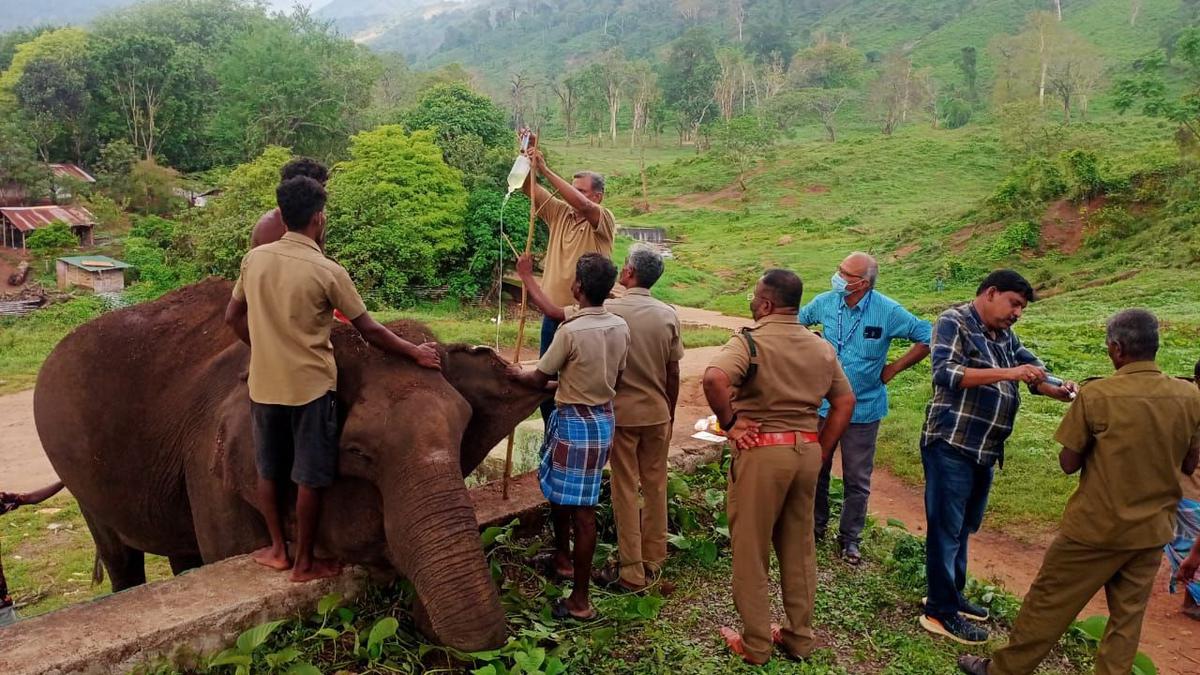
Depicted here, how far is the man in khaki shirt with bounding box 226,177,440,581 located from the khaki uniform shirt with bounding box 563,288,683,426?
4.33ft

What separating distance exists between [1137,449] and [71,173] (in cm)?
4812

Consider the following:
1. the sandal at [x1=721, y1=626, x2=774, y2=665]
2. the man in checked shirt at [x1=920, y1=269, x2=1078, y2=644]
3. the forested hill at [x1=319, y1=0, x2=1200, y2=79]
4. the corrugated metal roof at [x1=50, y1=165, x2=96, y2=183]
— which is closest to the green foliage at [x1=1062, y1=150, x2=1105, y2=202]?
the man in checked shirt at [x1=920, y1=269, x2=1078, y2=644]

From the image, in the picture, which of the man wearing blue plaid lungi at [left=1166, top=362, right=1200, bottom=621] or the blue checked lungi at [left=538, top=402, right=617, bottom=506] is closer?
the blue checked lungi at [left=538, top=402, right=617, bottom=506]

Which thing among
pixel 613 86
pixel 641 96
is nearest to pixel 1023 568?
pixel 641 96

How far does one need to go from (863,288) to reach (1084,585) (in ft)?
7.43

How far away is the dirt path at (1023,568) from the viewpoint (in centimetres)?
545

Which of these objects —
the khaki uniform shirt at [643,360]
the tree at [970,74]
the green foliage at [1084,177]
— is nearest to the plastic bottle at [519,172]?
the khaki uniform shirt at [643,360]

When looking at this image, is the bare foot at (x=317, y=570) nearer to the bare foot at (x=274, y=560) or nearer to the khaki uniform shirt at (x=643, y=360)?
the bare foot at (x=274, y=560)

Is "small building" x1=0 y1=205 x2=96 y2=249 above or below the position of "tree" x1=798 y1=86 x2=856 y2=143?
below

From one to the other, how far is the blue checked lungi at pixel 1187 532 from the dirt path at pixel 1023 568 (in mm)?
251

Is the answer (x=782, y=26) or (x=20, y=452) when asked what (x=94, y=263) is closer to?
(x=20, y=452)

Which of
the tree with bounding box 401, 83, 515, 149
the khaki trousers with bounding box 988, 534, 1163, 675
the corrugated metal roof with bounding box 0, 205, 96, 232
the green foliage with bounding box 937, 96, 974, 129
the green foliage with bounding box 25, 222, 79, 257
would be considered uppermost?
the green foliage with bounding box 937, 96, 974, 129

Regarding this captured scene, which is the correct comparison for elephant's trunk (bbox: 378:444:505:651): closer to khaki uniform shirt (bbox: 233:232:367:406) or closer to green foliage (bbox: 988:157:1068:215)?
khaki uniform shirt (bbox: 233:232:367:406)

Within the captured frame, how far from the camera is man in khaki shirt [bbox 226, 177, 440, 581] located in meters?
3.55
